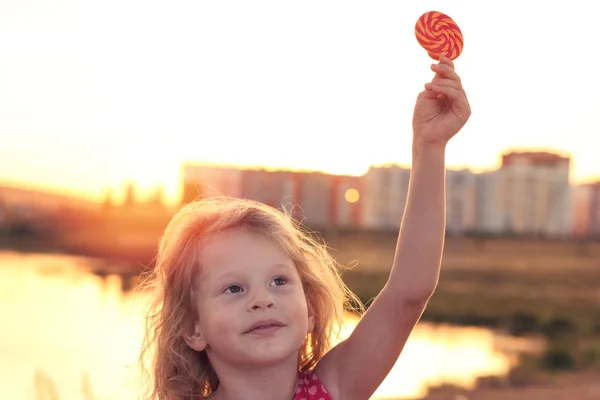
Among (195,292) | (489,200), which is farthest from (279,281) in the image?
(489,200)

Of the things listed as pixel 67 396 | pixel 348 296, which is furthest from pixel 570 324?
pixel 348 296

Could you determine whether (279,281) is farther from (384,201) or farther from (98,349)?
(384,201)

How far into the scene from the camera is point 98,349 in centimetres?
1709

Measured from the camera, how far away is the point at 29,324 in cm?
2145

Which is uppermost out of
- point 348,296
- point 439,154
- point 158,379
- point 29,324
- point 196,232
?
point 439,154

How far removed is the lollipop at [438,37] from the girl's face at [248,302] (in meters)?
0.62

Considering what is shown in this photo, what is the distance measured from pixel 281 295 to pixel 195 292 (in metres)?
0.23

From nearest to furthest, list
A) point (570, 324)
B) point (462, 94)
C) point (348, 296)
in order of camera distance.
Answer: point (462, 94) < point (348, 296) < point (570, 324)

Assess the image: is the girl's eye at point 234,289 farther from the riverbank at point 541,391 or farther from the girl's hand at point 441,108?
the riverbank at point 541,391

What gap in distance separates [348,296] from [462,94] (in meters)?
0.80

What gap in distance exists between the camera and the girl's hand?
172cm

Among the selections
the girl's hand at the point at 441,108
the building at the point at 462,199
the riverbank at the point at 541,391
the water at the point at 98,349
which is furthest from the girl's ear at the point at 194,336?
the building at the point at 462,199

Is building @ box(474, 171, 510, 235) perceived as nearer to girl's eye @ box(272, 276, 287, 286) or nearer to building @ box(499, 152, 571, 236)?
building @ box(499, 152, 571, 236)

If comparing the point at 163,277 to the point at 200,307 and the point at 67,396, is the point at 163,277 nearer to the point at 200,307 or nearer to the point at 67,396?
the point at 200,307
